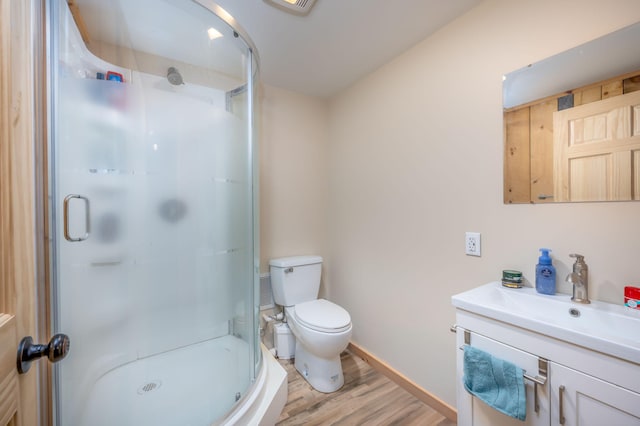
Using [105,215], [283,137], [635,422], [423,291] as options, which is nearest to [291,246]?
[283,137]

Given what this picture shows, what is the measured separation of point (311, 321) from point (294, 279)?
431 mm

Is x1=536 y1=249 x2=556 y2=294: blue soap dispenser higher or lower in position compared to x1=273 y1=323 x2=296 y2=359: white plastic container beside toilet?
higher

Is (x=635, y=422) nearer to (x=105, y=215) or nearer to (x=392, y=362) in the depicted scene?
(x=392, y=362)

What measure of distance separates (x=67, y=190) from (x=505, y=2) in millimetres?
2043

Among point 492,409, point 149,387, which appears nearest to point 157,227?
point 149,387

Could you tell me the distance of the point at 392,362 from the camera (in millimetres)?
1836

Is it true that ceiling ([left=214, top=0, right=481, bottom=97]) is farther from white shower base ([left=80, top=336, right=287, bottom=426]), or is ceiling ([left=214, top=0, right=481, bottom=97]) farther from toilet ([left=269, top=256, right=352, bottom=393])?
Result: white shower base ([left=80, top=336, right=287, bottom=426])

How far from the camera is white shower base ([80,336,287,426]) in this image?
1147 mm

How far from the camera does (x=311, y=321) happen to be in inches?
66.9

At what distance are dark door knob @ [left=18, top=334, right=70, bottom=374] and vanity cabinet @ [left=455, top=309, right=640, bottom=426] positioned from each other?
1306 mm

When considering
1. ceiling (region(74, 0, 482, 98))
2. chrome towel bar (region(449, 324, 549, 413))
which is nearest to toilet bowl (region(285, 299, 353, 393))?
chrome towel bar (region(449, 324, 549, 413))

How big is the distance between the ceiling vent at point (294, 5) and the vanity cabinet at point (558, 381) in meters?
1.66

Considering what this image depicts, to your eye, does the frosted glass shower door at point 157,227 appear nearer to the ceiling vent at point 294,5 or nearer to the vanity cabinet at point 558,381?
the ceiling vent at point 294,5

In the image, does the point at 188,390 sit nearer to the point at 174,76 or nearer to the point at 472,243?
the point at 472,243
